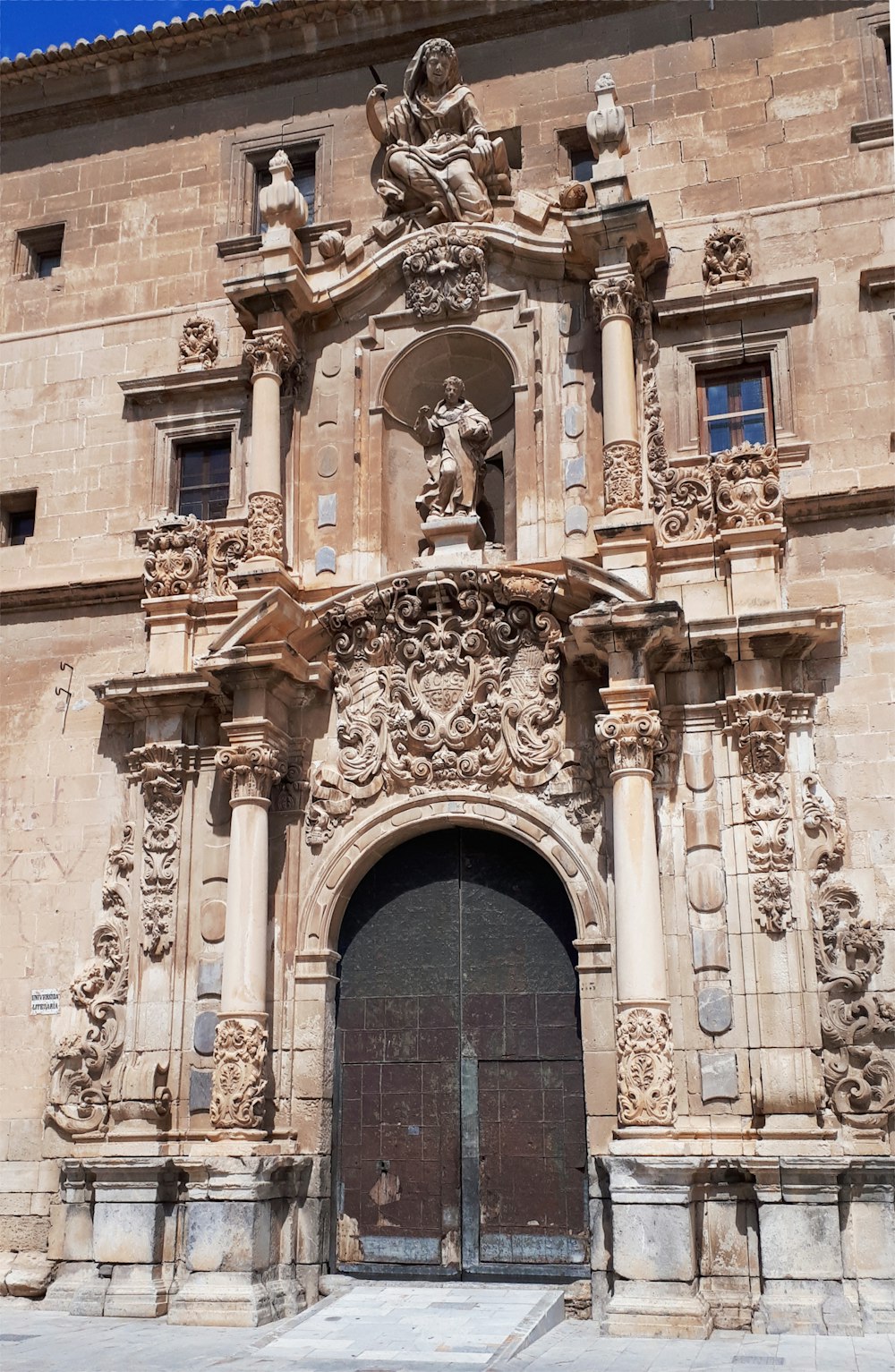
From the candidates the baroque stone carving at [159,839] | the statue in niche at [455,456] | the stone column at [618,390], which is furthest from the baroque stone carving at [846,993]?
the baroque stone carving at [159,839]

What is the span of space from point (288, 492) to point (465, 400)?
1872mm

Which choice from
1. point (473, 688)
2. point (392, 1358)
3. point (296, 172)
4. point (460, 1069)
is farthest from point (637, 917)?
point (296, 172)

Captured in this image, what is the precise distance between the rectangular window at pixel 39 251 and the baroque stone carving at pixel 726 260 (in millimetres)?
7143

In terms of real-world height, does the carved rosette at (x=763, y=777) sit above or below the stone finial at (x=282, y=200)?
below

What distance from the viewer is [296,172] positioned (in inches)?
608

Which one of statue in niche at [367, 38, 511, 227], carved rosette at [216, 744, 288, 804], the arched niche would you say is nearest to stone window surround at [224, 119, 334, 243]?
statue in niche at [367, 38, 511, 227]

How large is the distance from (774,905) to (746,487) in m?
3.47

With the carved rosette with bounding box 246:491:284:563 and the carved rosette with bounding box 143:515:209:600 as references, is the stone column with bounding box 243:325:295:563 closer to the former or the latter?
the carved rosette with bounding box 246:491:284:563

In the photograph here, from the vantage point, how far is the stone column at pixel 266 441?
42.6 ft

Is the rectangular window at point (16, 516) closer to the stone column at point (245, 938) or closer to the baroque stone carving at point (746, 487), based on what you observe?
the stone column at point (245, 938)

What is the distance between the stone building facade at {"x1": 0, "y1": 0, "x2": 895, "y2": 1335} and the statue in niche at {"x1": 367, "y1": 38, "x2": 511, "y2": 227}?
49 millimetres

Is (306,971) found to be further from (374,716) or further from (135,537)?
(135,537)

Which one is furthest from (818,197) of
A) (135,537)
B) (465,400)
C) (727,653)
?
(135,537)

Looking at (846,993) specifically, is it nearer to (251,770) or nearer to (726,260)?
(251,770)
